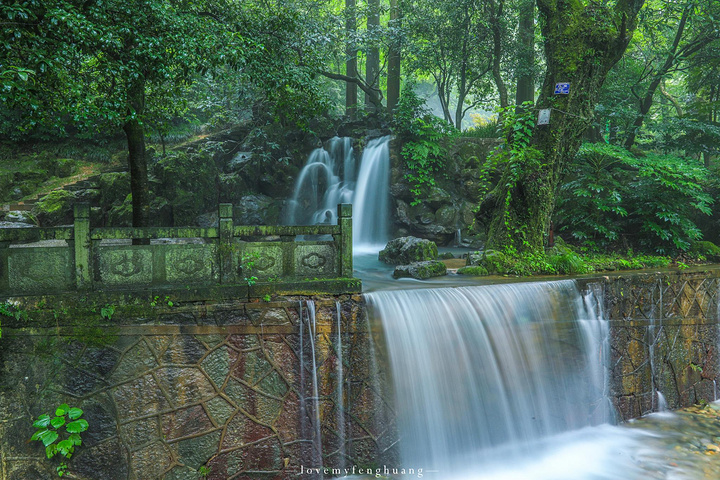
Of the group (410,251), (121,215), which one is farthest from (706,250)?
(121,215)

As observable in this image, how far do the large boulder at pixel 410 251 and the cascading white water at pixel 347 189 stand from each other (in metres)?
3.62

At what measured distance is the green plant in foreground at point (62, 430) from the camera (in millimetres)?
5312

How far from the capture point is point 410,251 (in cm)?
1050

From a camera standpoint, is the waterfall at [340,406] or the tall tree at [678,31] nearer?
the waterfall at [340,406]

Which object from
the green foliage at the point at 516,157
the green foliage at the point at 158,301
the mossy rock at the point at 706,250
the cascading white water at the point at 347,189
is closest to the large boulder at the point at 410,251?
the green foliage at the point at 516,157

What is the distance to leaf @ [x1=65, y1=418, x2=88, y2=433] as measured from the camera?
5.34 metres

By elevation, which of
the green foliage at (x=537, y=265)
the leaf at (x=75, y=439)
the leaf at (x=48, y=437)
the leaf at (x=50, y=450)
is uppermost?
the green foliage at (x=537, y=265)

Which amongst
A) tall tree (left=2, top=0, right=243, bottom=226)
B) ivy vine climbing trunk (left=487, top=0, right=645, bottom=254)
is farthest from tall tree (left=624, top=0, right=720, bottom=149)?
tall tree (left=2, top=0, right=243, bottom=226)

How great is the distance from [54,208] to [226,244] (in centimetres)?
1008

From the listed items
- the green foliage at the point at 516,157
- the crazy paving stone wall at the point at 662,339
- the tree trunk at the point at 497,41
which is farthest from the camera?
the tree trunk at the point at 497,41

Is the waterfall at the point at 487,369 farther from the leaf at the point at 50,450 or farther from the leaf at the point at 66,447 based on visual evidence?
the leaf at the point at 50,450

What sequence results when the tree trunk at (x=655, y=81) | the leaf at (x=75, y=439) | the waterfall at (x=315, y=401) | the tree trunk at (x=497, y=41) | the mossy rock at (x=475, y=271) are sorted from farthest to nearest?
the tree trunk at (x=497, y=41), the tree trunk at (x=655, y=81), the mossy rock at (x=475, y=271), the waterfall at (x=315, y=401), the leaf at (x=75, y=439)

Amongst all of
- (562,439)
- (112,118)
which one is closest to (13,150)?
(112,118)

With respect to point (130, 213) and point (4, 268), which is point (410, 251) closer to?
point (4, 268)
